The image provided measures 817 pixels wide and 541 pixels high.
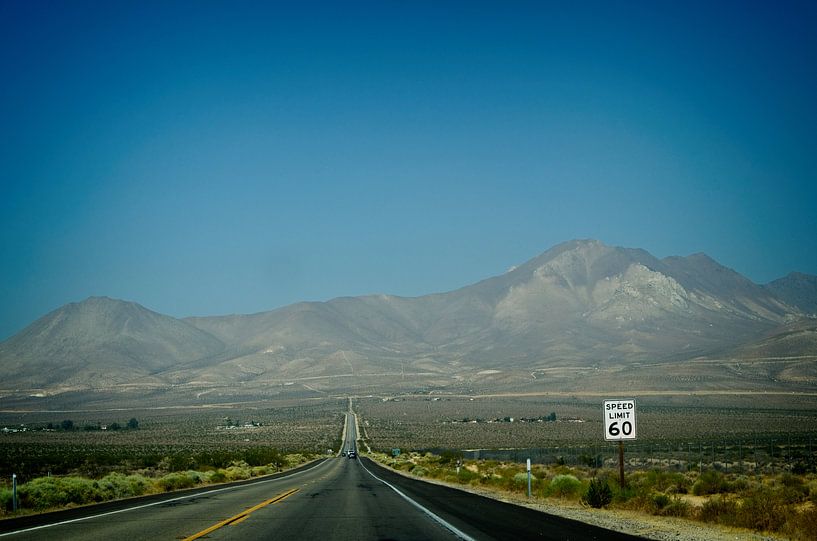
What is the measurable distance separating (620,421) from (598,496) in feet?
8.08

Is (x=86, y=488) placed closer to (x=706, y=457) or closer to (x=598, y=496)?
(x=598, y=496)

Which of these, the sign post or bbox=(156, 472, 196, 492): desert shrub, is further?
bbox=(156, 472, 196, 492): desert shrub

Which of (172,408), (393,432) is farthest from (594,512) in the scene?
(172,408)

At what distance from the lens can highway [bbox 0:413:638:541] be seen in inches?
507

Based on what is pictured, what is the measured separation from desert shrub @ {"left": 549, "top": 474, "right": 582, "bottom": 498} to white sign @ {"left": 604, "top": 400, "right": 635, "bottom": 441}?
389 centimetres

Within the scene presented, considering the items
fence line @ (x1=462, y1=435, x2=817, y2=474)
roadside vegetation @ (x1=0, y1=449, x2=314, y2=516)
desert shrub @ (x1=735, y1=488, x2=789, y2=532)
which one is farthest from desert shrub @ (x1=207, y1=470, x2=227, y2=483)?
desert shrub @ (x1=735, y1=488, x2=789, y2=532)

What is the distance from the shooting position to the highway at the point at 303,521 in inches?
507

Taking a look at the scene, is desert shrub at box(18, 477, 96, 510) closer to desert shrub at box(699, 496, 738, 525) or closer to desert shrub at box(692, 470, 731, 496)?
desert shrub at box(699, 496, 738, 525)

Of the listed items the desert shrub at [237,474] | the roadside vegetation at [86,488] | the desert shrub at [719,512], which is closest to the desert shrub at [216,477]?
the roadside vegetation at [86,488]

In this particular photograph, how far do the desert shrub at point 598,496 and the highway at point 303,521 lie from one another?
213cm

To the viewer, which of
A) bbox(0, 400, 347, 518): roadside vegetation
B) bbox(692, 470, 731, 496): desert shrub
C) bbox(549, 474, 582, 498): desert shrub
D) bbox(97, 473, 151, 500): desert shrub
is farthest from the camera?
bbox(692, 470, 731, 496): desert shrub

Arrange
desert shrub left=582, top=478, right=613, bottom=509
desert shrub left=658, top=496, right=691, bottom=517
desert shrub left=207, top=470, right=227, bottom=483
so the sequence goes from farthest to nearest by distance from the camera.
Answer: desert shrub left=207, top=470, right=227, bottom=483, desert shrub left=582, top=478, right=613, bottom=509, desert shrub left=658, top=496, right=691, bottom=517

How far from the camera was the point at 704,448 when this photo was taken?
59000 mm

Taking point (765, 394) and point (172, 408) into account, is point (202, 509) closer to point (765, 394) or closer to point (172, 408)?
point (765, 394)
